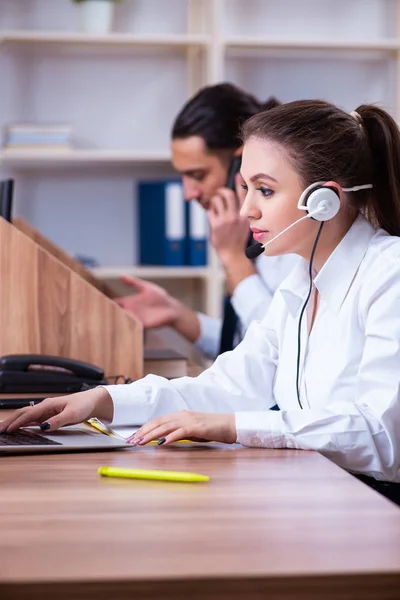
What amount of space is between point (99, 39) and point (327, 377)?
A: 7.79 feet

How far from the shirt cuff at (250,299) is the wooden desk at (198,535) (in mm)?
1202

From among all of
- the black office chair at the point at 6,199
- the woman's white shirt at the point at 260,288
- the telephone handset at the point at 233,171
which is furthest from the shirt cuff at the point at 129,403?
the telephone handset at the point at 233,171

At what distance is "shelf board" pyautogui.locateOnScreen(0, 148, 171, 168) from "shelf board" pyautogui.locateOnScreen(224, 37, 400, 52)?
0.49 metres

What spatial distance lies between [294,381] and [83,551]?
2.50 feet

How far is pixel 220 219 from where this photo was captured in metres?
2.40

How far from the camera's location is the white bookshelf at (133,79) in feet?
11.8

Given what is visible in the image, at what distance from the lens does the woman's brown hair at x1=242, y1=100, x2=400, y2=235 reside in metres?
1.40

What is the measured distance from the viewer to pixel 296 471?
0.99m

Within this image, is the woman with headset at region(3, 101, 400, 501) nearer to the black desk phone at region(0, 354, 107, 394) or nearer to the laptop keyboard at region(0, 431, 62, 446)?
the laptop keyboard at region(0, 431, 62, 446)

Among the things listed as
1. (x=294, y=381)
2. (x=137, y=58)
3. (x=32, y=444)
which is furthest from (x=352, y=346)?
(x=137, y=58)

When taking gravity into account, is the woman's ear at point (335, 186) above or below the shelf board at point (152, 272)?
above

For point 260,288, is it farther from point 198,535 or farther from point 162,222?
point 198,535

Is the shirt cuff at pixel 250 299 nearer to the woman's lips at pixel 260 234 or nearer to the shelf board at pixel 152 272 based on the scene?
the woman's lips at pixel 260 234

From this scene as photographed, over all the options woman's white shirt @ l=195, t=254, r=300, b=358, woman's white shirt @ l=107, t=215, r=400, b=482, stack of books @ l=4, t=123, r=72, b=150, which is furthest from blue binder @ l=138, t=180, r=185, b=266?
woman's white shirt @ l=107, t=215, r=400, b=482
